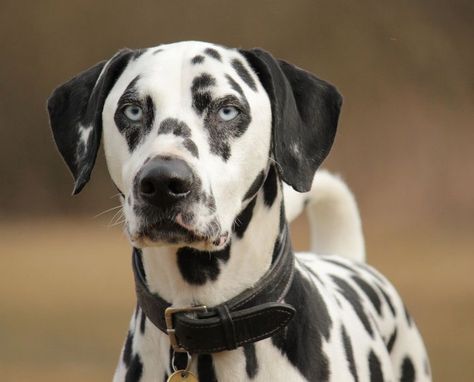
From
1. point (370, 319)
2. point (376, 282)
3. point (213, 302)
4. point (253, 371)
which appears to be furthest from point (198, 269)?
point (376, 282)

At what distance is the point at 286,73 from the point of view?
383 centimetres

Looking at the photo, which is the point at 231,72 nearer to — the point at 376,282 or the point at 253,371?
the point at 253,371

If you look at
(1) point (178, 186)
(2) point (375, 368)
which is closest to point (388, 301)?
(2) point (375, 368)

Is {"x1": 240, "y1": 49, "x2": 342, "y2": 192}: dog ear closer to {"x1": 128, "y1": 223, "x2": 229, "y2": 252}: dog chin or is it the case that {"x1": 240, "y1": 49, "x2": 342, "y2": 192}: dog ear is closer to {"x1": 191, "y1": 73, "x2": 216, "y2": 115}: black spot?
{"x1": 191, "y1": 73, "x2": 216, "y2": 115}: black spot

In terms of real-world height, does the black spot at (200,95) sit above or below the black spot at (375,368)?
above

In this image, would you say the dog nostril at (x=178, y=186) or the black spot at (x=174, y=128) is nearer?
the dog nostril at (x=178, y=186)

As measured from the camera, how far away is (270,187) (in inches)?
148

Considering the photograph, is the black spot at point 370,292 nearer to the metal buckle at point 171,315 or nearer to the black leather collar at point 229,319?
the black leather collar at point 229,319

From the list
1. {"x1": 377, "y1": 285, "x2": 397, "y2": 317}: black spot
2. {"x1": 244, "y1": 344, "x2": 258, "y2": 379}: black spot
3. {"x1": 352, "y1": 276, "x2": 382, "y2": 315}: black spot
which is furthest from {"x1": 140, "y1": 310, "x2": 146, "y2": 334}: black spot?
{"x1": 377, "y1": 285, "x2": 397, "y2": 317}: black spot

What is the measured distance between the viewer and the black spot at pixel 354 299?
4.43 metres

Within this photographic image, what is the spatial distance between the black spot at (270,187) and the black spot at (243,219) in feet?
0.18

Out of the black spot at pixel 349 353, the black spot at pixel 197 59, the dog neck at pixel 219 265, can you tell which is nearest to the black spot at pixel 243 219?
the dog neck at pixel 219 265

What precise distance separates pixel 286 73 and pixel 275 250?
0.58 metres

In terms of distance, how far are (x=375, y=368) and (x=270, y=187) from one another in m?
0.92
